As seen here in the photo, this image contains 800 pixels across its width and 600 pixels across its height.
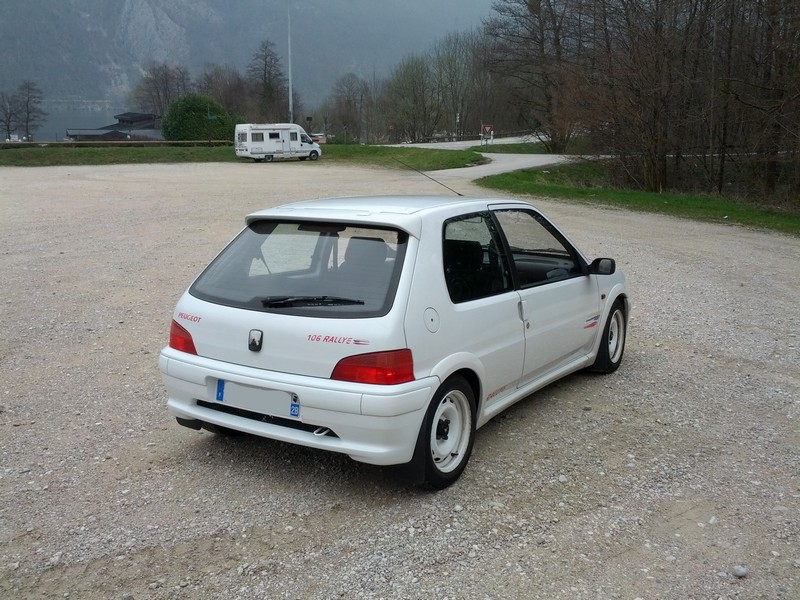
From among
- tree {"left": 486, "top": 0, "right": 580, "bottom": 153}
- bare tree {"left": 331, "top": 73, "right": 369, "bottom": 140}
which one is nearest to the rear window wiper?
tree {"left": 486, "top": 0, "right": 580, "bottom": 153}

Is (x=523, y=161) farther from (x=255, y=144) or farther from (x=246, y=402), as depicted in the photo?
(x=246, y=402)

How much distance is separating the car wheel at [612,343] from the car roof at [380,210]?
6.08ft

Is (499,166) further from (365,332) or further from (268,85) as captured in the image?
(268,85)

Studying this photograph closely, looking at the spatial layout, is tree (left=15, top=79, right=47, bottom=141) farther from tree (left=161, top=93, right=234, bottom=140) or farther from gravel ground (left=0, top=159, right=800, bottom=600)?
gravel ground (left=0, top=159, right=800, bottom=600)

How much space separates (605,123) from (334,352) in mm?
25255

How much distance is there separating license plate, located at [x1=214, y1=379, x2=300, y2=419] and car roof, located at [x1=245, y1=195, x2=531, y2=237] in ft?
3.57

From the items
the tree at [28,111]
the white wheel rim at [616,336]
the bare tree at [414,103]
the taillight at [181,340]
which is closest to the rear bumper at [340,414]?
the taillight at [181,340]

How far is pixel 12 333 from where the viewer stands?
771 centimetres

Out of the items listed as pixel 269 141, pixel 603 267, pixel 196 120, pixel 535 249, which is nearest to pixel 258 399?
pixel 535 249

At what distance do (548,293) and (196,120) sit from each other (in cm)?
5714

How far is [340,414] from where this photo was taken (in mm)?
3930

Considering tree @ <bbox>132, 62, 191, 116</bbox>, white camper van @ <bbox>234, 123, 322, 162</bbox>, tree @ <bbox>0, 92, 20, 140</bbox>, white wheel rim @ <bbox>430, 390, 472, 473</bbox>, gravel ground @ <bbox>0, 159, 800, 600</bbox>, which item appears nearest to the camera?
gravel ground @ <bbox>0, 159, 800, 600</bbox>

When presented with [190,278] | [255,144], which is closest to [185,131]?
[255,144]

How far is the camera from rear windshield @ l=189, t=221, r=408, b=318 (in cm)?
413
